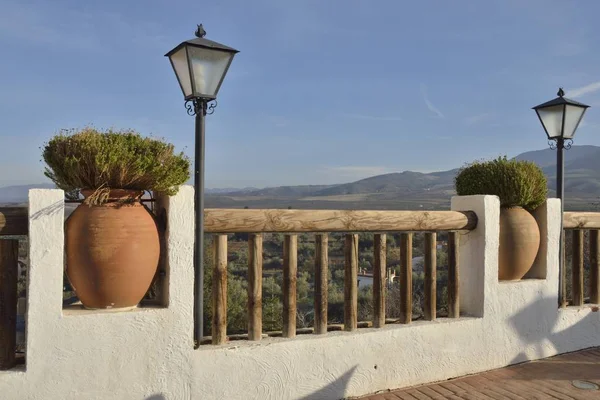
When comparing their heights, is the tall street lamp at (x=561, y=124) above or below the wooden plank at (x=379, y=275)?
above

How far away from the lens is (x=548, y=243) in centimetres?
528

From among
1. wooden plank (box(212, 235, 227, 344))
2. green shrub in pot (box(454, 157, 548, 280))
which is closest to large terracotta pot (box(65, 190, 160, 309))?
wooden plank (box(212, 235, 227, 344))

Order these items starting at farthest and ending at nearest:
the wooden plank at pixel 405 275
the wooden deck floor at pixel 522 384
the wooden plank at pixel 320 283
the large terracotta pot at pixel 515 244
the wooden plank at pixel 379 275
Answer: the large terracotta pot at pixel 515 244
the wooden plank at pixel 405 275
the wooden plank at pixel 379 275
the wooden deck floor at pixel 522 384
the wooden plank at pixel 320 283

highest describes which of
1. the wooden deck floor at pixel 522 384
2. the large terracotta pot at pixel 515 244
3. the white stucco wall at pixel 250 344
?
the large terracotta pot at pixel 515 244

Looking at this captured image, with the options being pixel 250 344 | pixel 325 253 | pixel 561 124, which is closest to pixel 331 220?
pixel 325 253

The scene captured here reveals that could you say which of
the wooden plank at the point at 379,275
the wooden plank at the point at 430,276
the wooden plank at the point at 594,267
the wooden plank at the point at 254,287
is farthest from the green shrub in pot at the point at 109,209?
the wooden plank at the point at 594,267

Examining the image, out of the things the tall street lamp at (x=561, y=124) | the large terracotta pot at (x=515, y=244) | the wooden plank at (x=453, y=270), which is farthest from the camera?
the tall street lamp at (x=561, y=124)

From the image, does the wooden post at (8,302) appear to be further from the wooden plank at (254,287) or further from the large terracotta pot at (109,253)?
the wooden plank at (254,287)

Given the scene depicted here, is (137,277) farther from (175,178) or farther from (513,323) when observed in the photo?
(513,323)

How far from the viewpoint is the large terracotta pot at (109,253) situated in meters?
3.05

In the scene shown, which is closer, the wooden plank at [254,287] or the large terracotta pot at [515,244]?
the wooden plank at [254,287]

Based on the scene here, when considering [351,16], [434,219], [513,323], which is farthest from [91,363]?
[351,16]

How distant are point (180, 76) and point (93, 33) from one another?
4.75 metres

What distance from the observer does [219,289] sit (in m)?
3.55
